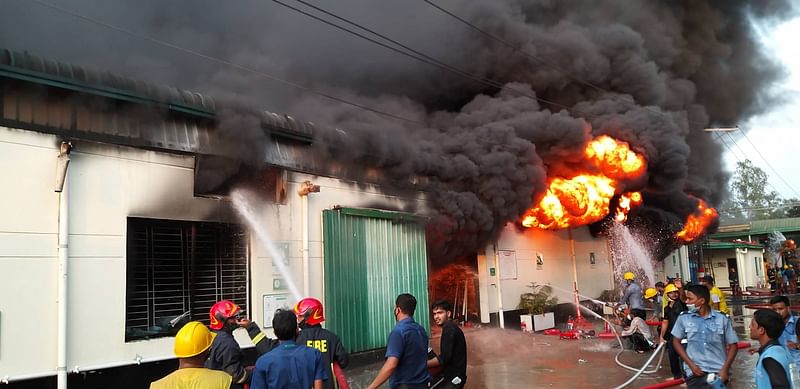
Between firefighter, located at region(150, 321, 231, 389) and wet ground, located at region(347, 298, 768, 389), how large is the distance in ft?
19.7

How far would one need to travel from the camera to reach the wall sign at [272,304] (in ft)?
28.1

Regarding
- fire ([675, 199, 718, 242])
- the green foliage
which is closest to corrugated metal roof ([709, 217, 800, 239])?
fire ([675, 199, 718, 242])

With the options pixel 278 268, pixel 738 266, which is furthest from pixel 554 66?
pixel 738 266

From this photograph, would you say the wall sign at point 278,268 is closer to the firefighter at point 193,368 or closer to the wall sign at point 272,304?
the wall sign at point 272,304

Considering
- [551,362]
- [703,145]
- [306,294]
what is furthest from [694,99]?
[306,294]

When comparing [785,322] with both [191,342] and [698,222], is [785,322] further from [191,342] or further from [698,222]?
[698,222]

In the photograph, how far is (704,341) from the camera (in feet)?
15.6

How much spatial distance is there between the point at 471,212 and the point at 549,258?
16.2ft

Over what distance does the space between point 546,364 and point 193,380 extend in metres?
8.20

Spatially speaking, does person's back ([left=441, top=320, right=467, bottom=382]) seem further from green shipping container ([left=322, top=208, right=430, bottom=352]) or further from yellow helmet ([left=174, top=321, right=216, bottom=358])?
green shipping container ([left=322, top=208, right=430, bottom=352])

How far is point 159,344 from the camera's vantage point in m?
7.28

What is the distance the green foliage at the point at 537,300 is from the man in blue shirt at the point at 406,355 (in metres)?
10.4

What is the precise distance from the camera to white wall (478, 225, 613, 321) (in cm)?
1397

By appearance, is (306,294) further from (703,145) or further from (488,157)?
(703,145)
